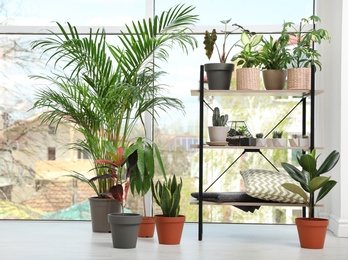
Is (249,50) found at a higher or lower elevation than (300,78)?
higher

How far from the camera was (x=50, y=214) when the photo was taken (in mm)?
5879

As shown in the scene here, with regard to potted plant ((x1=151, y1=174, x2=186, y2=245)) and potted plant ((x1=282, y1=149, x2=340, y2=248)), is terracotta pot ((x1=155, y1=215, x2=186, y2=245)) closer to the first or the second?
potted plant ((x1=151, y1=174, x2=186, y2=245))

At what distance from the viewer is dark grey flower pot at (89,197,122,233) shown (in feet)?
17.0

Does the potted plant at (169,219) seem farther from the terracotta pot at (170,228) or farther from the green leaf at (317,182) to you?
the green leaf at (317,182)

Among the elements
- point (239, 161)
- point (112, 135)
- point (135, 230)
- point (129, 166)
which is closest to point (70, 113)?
point (112, 135)

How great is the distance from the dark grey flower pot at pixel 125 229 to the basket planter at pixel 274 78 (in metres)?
1.49

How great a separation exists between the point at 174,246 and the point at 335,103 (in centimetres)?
188

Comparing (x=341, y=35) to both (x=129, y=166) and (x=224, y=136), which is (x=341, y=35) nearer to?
(x=224, y=136)

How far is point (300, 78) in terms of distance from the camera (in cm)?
496

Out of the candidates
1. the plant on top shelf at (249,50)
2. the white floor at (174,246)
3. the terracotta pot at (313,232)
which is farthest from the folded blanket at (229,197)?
the plant on top shelf at (249,50)

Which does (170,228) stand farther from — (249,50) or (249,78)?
(249,50)

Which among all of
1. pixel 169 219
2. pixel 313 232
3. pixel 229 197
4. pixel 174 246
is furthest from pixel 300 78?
pixel 174 246

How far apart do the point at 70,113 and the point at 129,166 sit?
0.84 meters

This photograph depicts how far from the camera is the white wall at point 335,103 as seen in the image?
5215 millimetres
